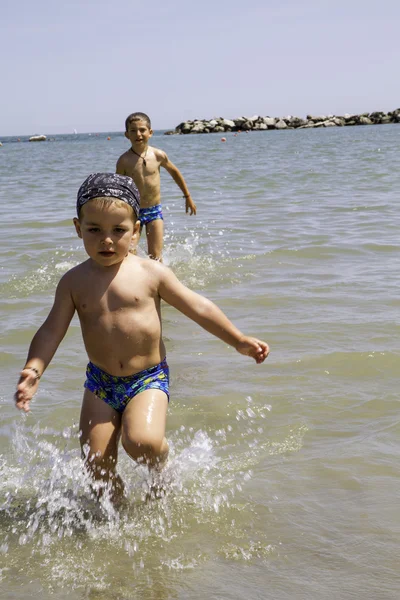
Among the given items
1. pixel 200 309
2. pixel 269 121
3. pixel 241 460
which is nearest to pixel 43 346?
pixel 200 309

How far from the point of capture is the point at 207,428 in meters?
3.82

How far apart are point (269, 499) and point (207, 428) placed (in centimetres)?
81

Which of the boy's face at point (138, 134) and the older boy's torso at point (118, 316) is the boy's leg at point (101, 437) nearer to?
the older boy's torso at point (118, 316)

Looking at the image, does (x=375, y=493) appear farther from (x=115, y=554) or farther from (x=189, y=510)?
(x=115, y=554)

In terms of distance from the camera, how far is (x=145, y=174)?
23.6 feet

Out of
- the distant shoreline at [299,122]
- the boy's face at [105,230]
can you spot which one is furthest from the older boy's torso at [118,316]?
the distant shoreline at [299,122]

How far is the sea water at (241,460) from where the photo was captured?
102 inches

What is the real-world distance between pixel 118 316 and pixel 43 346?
32 cm

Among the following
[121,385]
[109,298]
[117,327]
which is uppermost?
[109,298]

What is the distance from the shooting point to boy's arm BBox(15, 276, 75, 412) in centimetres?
277

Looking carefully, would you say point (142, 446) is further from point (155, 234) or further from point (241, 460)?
point (155, 234)

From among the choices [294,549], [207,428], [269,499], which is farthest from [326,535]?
[207,428]

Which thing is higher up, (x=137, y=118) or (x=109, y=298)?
(x=137, y=118)

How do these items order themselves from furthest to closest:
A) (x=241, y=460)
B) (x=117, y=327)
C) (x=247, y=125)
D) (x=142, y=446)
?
(x=247, y=125) → (x=241, y=460) → (x=117, y=327) → (x=142, y=446)
